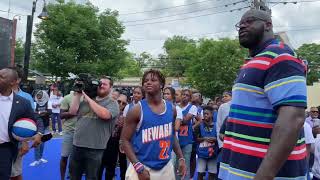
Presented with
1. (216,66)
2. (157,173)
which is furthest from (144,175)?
(216,66)

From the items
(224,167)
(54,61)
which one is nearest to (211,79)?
(54,61)

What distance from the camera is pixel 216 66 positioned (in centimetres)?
3303

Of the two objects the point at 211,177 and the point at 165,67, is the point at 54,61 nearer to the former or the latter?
the point at 211,177

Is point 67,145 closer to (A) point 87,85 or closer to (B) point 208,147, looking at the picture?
(A) point 87,85

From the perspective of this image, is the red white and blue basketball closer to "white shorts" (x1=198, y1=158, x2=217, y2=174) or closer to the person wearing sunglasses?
the person wearing sunglasses

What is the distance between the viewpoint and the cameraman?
5609 millimetres

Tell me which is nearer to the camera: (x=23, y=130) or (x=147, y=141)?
(x=147, y=141)

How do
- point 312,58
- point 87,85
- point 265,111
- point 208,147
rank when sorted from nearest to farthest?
point 265,111, point 87,85, point 208,147, point 312,58

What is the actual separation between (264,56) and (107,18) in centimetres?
2542

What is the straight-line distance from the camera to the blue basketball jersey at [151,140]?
157 inches

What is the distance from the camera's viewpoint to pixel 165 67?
245ft

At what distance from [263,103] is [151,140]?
202 cm

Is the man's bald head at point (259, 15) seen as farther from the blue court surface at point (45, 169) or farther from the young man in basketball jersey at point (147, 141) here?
the blue court surface at point (45, 169)

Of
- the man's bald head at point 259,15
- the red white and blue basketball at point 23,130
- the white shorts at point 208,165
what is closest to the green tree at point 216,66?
the white shorts at point 208,165
